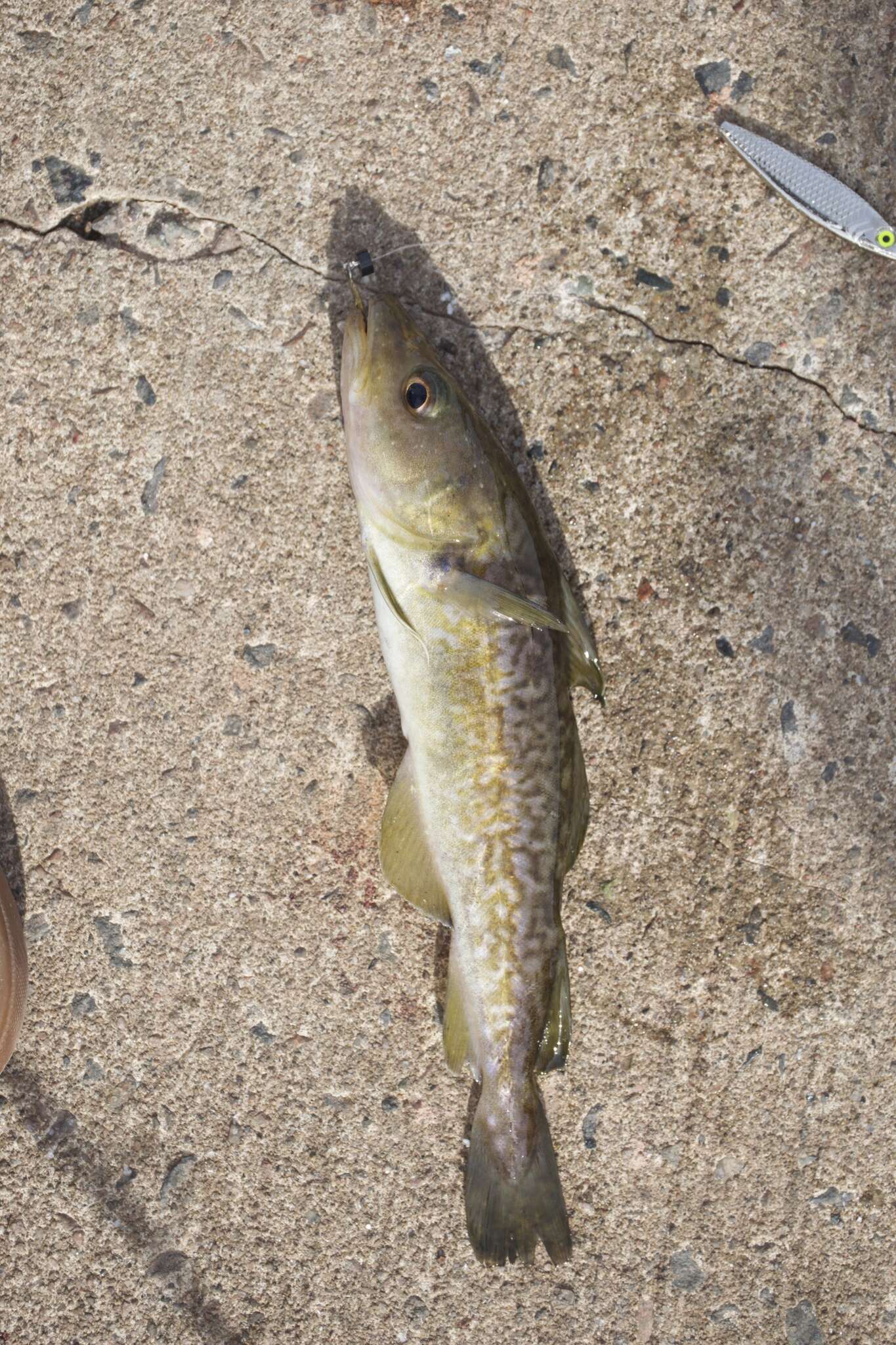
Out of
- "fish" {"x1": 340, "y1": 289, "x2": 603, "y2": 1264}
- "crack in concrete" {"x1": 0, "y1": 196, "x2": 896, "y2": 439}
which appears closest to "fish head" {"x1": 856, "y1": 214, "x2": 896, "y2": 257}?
"crack in concrete" {"x1": 0, "y1": 196, "x2": 896, "y2": 439}

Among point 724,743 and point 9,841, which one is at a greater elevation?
point 724,743

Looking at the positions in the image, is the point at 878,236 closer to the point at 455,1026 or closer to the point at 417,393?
the point at 417,393

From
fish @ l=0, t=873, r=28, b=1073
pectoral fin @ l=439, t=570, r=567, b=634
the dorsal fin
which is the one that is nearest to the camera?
pectoral fin @ l=439, t=570, r=567, b=634

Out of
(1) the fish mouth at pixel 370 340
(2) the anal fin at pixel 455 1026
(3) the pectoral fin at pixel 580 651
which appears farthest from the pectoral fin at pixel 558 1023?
(1) the fish mouth at pixel 370 340

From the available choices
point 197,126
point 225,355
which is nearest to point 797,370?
point 225,355

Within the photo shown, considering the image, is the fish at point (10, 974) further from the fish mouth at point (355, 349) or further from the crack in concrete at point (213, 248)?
the crack in concrete at point (213, 248)

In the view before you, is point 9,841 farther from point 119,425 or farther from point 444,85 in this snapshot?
point 444,85

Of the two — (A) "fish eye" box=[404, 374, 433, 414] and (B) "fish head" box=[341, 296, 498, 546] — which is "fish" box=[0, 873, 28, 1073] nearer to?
(B) "fish head" box=[341, 296, 498, 546]
